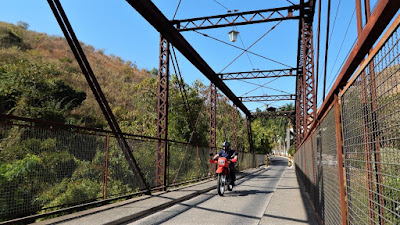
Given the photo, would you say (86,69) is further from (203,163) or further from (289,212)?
(203,163)

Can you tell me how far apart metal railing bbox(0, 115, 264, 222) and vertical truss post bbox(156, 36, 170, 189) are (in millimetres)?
1647

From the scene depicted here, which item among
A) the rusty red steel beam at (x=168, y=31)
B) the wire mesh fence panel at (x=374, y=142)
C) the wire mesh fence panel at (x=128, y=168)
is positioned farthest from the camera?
the rusty red steel beam at (x=168, y=31)

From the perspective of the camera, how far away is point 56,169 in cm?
565

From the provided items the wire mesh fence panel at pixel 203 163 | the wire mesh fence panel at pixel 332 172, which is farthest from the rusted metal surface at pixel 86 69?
the wire mesh fence panel at pixel 203 163

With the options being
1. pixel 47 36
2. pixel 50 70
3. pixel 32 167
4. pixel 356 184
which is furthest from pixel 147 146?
pixel 47 36

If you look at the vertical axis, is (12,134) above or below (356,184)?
above

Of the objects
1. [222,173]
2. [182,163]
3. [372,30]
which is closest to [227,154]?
A: [222,173]

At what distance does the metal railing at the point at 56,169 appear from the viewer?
4879mm

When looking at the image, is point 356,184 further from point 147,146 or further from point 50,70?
point 50,70

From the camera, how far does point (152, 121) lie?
25.9 metres

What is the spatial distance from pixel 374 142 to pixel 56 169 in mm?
5485

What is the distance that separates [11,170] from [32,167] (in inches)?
12.3

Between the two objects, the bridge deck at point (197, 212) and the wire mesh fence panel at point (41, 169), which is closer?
the wire mesh fence panel at point (41, 169)

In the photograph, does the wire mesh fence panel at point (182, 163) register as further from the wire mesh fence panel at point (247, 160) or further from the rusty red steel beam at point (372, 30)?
the wire mesh fence panel at point (247, 160)
